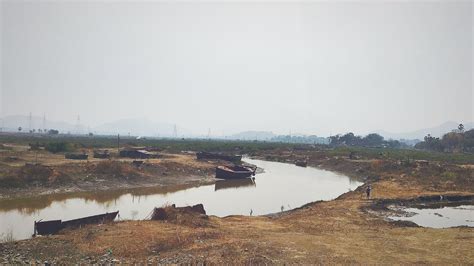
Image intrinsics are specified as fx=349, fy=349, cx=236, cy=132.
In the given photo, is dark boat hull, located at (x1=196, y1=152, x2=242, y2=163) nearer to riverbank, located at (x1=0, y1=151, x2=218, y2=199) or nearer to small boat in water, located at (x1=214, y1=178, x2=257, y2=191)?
riverbank, located at (x1=0, y1=151, x2=218, y2=199)

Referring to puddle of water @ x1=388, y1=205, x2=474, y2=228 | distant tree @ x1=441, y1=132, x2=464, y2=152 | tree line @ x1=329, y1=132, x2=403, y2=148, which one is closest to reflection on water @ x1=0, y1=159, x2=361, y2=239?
puddle of water @ x1=388, y1=205, x2=474, y2=228

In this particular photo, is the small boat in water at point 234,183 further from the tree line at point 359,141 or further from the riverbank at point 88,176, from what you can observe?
the tree line at point 359,141

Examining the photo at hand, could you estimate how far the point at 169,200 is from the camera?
29859 mm

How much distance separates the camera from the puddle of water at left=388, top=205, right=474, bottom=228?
2144cm

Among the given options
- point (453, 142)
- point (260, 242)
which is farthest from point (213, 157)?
point (453, 142)

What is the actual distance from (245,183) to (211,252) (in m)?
28.0

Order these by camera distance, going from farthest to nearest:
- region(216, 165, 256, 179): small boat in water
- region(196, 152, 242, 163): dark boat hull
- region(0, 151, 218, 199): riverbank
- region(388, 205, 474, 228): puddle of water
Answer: region(196, 152, 242, 163): dark boat hull
region(216, 165, 256, 179): small boat in water
region(0, 151, 218, 199): riverbank
region(388, 205, 474, 228): puddle of water

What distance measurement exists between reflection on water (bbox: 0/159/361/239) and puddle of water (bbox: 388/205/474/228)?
29.2 feet

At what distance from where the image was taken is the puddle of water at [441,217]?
21438 millimetres

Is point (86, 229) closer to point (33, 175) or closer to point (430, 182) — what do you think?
point (33, 175)

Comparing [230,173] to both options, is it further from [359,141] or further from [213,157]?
[359,141]

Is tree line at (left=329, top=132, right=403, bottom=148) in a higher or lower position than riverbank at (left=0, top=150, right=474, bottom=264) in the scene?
higher

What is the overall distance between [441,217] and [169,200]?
20.6 metres

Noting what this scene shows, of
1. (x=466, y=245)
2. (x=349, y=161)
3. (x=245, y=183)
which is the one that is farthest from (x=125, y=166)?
(x=349, y=161)
